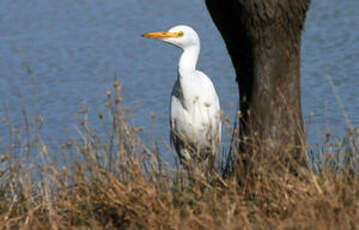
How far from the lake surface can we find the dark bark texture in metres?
2.45

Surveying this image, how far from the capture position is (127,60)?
1065 centimetres

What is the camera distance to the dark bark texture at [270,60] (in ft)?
14.0

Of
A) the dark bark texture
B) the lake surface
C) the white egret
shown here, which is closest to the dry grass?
the dark bark texture

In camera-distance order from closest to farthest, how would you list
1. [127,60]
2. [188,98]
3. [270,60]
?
[270,60] → [188,98] → [127,60]

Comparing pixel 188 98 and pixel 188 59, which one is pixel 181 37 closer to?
pixel 188 59

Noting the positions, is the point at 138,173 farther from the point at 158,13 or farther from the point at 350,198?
the point at 158,13

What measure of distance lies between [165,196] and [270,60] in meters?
1.01

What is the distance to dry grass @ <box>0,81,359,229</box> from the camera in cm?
343

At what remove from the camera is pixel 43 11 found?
44.8ft

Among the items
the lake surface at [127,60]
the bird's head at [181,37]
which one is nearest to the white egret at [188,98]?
the bird's head at [181,37]

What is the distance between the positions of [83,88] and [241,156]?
17.8ft

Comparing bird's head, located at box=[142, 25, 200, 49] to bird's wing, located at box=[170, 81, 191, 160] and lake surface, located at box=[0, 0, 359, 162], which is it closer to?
bird's wing, located at box=[170, 81, 191, 160]

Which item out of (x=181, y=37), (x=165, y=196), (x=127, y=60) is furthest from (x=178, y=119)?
(x=127, y=60)

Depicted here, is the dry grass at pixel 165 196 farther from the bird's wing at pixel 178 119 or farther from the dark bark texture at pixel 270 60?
the bird's wing at pixel 178 119
